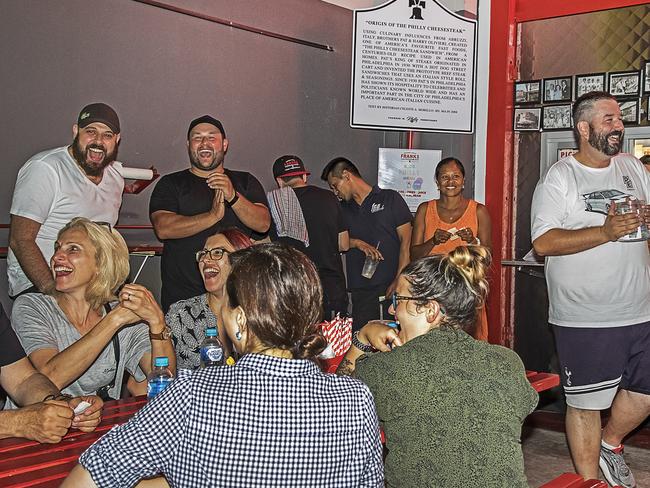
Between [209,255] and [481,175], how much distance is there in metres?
3.47

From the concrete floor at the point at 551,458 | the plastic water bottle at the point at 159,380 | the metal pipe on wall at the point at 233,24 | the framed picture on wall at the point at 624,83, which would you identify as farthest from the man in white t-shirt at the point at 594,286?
the metal pipe on wall at the point at 233,24

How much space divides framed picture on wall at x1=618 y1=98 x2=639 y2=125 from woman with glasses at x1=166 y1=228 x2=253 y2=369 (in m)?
3.73

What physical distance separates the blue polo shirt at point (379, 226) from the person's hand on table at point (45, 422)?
156 inches

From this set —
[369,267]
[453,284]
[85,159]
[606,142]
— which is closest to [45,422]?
[453,284]

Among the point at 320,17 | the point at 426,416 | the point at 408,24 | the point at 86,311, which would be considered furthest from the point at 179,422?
the point at 320,17

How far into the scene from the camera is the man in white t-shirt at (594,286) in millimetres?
3838

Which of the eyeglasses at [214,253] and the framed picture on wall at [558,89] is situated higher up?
the framed picture on wall at [558,89]

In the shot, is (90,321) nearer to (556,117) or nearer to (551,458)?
(551,458)

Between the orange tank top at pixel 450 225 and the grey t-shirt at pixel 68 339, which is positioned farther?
the orange tank top at pixel 450 225

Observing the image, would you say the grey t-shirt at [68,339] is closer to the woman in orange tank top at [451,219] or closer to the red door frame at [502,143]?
the woman in orange tank top at [451,219]

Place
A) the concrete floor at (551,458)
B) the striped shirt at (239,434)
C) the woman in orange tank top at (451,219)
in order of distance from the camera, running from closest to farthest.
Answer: the striped shirt at (239,434) → the concrete floor at (551,458) → the woman in orange tank top at (451,219)

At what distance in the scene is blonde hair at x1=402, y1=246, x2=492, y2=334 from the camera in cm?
217

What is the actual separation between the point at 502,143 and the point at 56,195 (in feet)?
11.2

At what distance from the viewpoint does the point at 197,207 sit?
459cm
